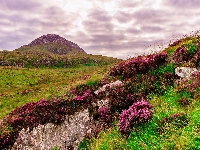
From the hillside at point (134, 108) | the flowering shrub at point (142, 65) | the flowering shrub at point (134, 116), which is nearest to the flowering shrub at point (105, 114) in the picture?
the hillside at point (134, 108)

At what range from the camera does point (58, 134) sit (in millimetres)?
15227

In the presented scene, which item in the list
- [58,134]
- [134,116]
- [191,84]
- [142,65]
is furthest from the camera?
[142,65]

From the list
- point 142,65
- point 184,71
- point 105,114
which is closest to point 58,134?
point 105,114

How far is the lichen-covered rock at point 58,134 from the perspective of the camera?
14.6 metres

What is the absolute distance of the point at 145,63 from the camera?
18.2 meters

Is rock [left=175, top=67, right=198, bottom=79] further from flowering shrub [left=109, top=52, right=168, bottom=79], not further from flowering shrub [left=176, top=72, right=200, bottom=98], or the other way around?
flowering shrub [left=109, top=52, right=168, bottom=79]

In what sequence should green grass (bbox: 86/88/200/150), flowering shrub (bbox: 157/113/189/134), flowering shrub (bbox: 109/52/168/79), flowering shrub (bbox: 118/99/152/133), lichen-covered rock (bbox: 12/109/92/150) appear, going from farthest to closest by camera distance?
1. flowering shrub (bbox: 109/52/168/79)
2. lichen-covered rock (bbox: 12/109/92/150)
3. flowering shrub (bbox: 118/99/152/133)
4. flowering shrub (bbox: 157/113/189/134)
5. green grass (bbox: 86/88/200/150)

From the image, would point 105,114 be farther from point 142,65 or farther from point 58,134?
point 142,65

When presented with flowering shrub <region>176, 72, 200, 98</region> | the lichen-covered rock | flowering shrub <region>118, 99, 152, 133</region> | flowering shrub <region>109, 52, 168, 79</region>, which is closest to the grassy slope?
flowering shrub <region>176, 72, 200, 98</region>

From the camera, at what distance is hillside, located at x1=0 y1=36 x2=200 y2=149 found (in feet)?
34.1

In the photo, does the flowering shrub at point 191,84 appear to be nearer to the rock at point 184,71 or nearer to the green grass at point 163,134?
the green grass at point 163,134

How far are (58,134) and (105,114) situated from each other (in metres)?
3.12

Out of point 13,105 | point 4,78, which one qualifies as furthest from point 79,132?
point 4,78

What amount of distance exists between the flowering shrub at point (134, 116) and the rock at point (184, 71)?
3.93 m
